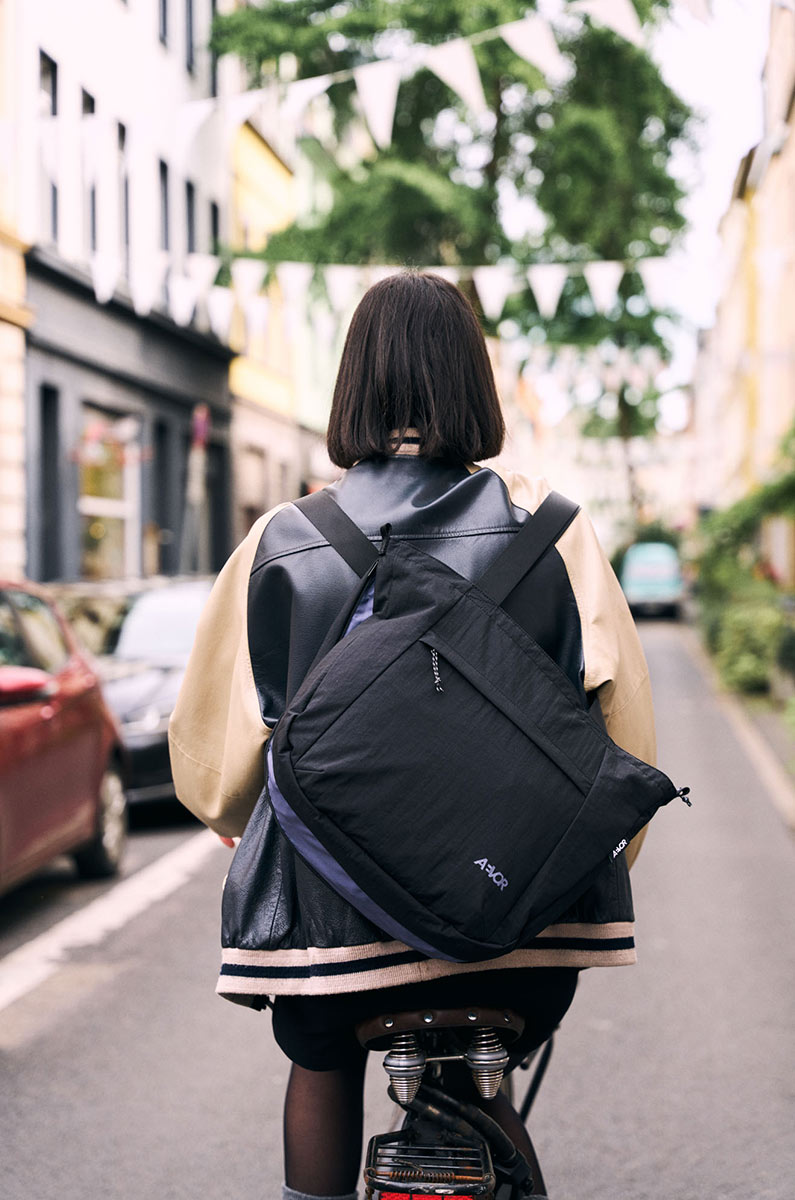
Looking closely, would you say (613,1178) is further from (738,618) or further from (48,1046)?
(738,618)

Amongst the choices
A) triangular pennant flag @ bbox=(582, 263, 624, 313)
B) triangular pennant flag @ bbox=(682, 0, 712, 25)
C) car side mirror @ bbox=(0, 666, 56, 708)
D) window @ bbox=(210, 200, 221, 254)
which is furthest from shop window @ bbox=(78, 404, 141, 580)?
car side mirror @ bbox=(0, 666, 56, 708)

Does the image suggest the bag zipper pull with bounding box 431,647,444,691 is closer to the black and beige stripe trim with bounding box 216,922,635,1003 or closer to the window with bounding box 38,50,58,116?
the black and beige stripe trim with bounding box 216,922,635,1003

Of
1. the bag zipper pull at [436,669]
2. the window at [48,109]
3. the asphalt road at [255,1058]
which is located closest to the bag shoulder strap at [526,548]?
the bag zipper pull at [436,669]

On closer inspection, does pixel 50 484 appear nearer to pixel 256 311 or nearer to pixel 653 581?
pixel 256 311

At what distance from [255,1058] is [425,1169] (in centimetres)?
262

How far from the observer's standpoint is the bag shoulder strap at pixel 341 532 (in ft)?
7.14

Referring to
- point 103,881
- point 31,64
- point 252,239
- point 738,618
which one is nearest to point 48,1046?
point 103,881

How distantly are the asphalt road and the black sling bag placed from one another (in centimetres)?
191

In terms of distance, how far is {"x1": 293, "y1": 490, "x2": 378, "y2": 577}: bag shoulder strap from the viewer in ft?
7.14

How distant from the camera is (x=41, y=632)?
7.09m

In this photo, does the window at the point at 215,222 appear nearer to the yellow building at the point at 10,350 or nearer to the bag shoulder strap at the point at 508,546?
the yellow building at the point at 10,350

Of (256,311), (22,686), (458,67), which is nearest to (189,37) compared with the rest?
(256,311)

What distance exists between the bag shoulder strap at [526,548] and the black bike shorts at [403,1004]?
58 cm

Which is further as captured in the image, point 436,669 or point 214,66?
point 214,66
